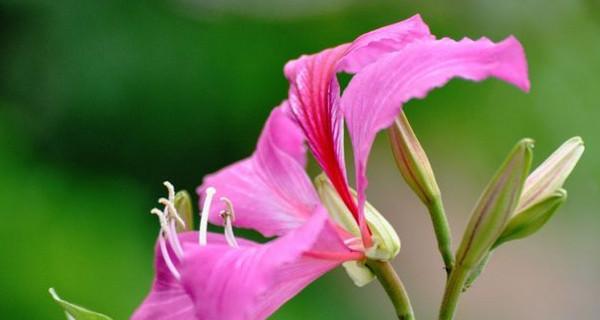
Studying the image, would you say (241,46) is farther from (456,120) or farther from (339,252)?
(339,252)

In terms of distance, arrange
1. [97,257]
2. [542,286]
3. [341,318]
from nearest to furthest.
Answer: [97,257] → [341,318] → [542,286]

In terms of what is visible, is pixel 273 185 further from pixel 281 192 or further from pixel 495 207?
pixel 495 207

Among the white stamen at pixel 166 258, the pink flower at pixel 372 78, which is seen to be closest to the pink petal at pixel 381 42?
the pink flower at pixel 372 78

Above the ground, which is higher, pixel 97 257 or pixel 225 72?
pixel 225 72

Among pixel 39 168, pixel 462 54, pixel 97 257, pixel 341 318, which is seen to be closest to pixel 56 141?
pixel 39 168

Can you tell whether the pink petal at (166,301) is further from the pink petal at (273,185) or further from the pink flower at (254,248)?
the pink petal at (273,185)

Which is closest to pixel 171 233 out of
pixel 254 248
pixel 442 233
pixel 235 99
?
pixel 254 248

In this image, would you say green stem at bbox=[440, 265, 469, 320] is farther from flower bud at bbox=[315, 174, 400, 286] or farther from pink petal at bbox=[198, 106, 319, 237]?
pink petal at bbox=[198, 106, 319, 237]
